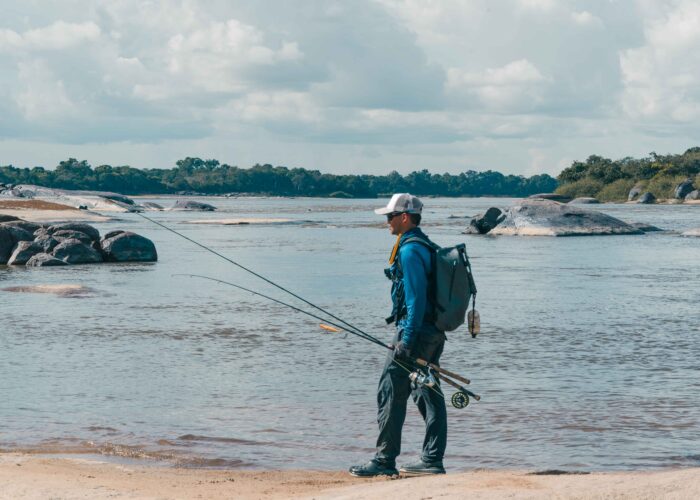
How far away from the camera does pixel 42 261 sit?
2944 cm

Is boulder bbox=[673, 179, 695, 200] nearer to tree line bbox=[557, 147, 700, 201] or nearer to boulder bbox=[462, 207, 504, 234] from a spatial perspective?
tree line bbox=[557, 147, 700, 201]

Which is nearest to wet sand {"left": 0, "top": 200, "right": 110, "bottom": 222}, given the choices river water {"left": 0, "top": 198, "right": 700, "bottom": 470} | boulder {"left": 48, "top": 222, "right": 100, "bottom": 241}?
boulder {"left": 48, "top": 222, "right": 100, "bottom": 241}

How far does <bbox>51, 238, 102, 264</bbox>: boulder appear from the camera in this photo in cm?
3036

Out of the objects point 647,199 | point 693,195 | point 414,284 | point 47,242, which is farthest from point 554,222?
point 647,199

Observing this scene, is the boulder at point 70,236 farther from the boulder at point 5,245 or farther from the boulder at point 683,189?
the boulder at point 683,189

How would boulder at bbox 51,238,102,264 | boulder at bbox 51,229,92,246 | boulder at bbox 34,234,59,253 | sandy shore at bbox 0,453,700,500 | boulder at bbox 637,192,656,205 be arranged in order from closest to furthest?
sandy shore at bbox 0,453,700,500 < boulder at bbox 51,238,102,264 < boulder at bbox 34,234,59,253 < boulder at bbox 51,229,92,246 < boulder at bbox 637,192,656,205

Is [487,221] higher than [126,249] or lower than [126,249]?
higher

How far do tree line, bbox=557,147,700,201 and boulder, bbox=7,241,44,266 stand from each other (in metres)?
98.5

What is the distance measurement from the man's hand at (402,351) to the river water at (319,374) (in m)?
1.30

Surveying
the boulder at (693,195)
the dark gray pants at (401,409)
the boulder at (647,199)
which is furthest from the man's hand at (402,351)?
the boulder at (647,199)

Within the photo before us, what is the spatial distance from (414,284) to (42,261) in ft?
79.0

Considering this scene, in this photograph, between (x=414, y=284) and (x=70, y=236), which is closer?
(x=414, y=284)

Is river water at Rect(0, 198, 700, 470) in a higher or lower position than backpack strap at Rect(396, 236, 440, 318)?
lower

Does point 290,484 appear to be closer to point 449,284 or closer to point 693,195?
point 449,284
